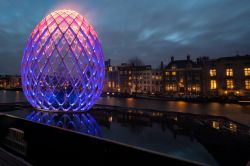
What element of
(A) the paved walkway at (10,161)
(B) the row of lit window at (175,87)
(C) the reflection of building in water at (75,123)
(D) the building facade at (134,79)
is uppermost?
(D) the building facade at (134,79)

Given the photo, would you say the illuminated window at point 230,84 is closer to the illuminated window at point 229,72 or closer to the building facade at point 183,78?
the illuminated window at point 229,72

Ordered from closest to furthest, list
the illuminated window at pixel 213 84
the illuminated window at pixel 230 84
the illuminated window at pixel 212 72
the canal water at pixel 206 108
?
the canal water at pixel 206 108 → the illuminated window at pixel 230 84 → the illuminated window at pixel 213 84 → the illuminated window at pixel 212 72

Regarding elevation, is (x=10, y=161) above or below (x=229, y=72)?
below

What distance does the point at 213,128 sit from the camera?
8.98 meters

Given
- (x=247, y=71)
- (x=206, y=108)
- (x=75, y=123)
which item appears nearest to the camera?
(x=75, y=123)

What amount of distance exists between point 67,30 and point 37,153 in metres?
7.33

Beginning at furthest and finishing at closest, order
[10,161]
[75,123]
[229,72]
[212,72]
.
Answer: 1. [212,72]
2. [229,72]
3. [75,123]
4. [10,161]

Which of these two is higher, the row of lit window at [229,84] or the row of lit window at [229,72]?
the row of lit window at [229,72]

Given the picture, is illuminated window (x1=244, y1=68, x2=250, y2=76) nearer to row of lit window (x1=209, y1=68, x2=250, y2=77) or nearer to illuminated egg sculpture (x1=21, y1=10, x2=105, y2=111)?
row of lit window (x1=209, y1=68, x2=250, y2=77)

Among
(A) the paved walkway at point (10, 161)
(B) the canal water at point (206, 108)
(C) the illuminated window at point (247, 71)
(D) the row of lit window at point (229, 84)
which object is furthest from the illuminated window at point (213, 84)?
(A) the paved walkway at point (10, 161)

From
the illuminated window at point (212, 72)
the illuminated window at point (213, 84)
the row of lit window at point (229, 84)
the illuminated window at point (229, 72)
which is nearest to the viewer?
the row of lit window at point (229, 84)

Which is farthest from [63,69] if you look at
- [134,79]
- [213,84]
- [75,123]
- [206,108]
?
[134,79]

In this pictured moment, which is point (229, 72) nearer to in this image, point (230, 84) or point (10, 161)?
point (230, 84)

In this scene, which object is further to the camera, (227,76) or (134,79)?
(134,79)
